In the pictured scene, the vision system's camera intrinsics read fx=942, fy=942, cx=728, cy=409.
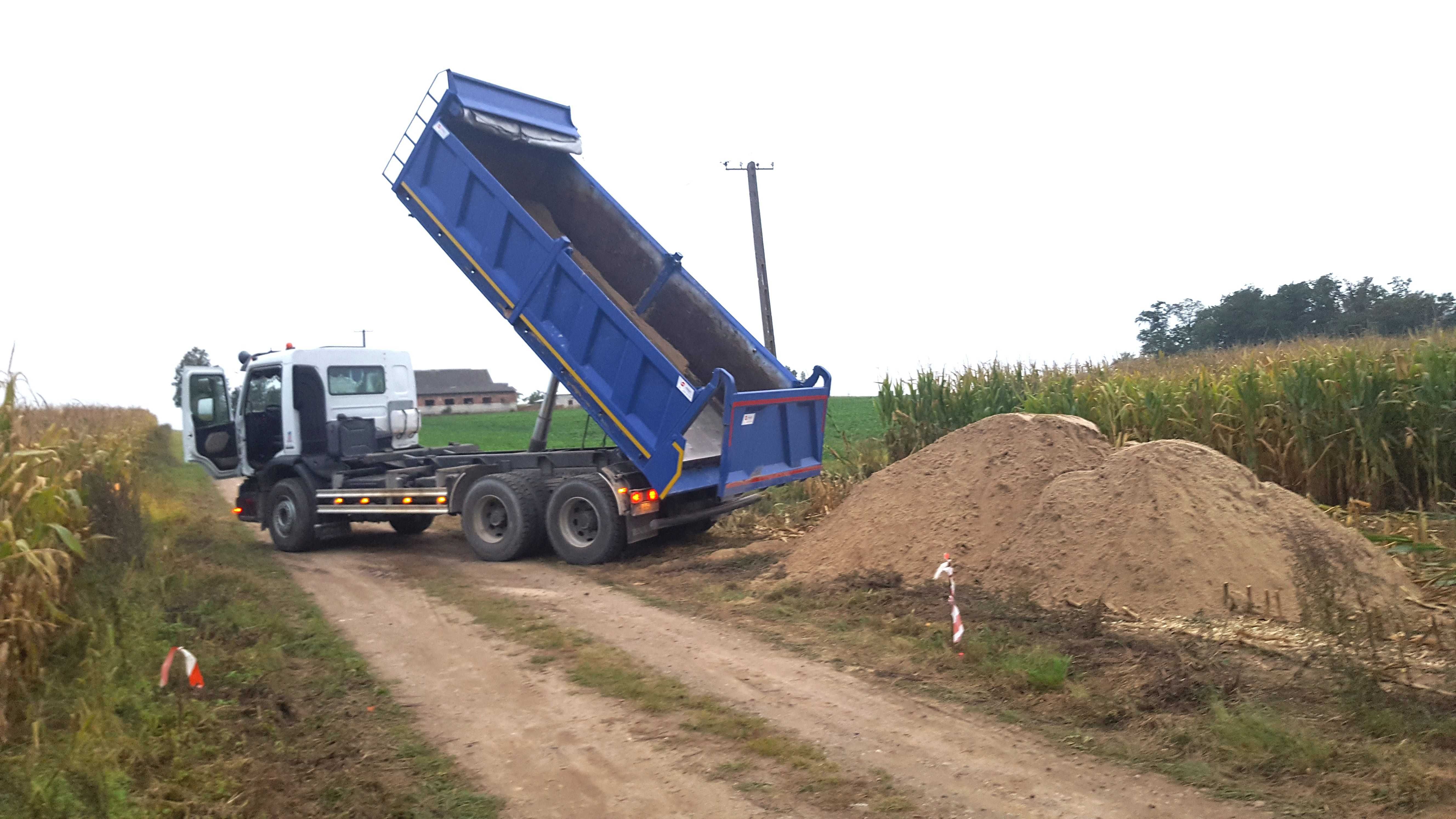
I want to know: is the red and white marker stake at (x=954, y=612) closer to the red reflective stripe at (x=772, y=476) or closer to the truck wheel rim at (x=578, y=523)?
the red reflective stripe at (x=772, y=476)

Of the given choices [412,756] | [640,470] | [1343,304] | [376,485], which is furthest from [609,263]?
[1343,304]

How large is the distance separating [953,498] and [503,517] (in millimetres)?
5337

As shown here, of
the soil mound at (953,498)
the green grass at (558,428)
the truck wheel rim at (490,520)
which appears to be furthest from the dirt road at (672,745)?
the green grass at (558,428)

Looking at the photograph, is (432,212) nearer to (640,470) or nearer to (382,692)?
(640,470)

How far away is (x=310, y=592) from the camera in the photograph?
379 inches

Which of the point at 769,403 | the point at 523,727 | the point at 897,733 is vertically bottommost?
the point at 897,733

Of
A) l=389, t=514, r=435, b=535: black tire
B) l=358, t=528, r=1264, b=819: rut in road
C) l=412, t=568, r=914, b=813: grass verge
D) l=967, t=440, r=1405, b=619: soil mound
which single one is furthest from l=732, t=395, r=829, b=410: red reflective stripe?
l=389, t=514, r=435, b=535: black tire

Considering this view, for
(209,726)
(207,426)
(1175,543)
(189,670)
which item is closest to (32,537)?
(209,726)

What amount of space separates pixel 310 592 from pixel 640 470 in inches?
142

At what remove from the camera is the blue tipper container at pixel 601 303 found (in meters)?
10.1

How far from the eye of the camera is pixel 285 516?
12.9m

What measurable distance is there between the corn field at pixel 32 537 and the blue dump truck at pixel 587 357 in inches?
178

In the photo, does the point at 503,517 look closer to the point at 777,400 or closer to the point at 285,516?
the point at 777,400

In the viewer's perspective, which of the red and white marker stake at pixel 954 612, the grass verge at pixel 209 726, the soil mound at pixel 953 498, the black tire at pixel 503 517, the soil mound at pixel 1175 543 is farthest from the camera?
the black tire at pixel 503 517
